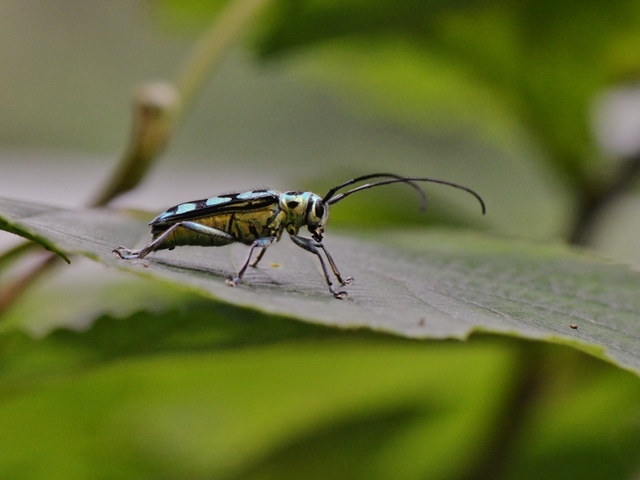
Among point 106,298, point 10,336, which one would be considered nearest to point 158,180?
point 106,298

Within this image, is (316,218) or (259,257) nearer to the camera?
(259,257)

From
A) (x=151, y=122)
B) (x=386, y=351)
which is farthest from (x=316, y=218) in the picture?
(x=386, y=351)

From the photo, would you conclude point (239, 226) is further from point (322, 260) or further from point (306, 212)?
point (322, 260)

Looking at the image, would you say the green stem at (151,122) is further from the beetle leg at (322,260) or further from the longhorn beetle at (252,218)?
the beetle leg at (322,260)

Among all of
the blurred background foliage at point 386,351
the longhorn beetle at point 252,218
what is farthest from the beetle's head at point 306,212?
the blurred background foliage at point 386,351

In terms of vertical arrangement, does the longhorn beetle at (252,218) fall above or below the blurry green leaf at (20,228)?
above

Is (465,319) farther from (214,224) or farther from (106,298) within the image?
(106,298)
